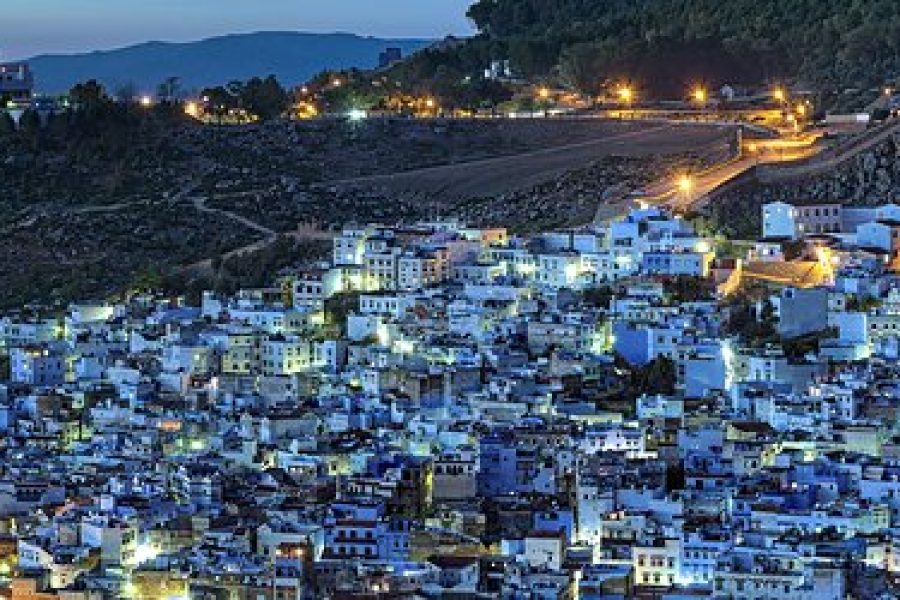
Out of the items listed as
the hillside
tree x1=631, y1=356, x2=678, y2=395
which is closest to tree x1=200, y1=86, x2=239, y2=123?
the hillside

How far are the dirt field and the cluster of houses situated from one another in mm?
7984

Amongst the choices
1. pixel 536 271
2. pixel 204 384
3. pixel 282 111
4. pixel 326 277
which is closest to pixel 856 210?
pixel 536 271

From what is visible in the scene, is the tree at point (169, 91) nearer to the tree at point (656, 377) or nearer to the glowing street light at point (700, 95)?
the glowing street light at point (700, 95)

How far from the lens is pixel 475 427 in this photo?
26.1 meters

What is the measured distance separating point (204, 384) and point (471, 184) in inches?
609

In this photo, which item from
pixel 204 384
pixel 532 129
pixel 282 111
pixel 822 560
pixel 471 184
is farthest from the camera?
pixel 282 111

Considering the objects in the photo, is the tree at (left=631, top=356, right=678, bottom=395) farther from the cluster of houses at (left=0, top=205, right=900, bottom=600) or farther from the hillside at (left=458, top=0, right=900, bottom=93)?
the hillside at (left=458, top=0, right=900, bottom=93)

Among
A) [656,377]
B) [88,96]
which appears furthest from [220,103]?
[656,377]

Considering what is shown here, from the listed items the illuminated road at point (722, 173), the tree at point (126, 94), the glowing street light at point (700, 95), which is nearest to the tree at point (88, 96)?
the tree at point (126, 94)

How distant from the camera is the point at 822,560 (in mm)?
20578

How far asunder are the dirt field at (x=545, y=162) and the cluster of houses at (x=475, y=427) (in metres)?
7.98

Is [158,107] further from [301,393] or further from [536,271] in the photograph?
[301,393]

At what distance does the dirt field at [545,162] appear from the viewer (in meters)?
43.3

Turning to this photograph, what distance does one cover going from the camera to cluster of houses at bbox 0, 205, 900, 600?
21.4 m
